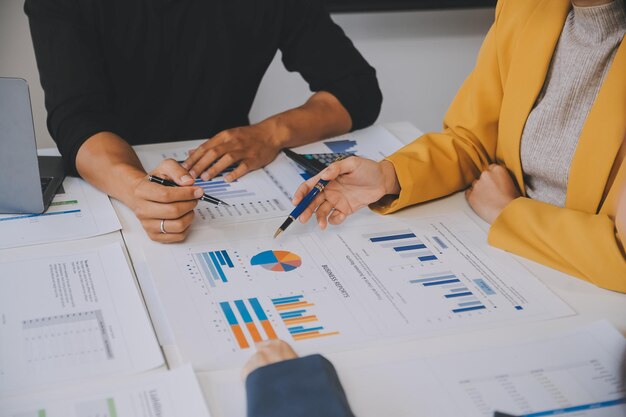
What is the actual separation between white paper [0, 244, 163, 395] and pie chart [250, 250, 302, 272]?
0.19 m

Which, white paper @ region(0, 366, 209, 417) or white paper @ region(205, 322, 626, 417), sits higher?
white paper @ region(205, 322, 626, 417)

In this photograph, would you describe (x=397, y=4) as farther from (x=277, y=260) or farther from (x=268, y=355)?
(x=268, y=355)

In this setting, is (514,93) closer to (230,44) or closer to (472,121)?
(472,121)

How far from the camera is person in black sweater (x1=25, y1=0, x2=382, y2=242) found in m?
1.36

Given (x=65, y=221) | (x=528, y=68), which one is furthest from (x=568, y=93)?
(x=65, y=221)

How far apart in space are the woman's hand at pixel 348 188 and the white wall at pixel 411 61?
1772 mm

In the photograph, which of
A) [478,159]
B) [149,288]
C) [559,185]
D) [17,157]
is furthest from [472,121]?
[17,157]

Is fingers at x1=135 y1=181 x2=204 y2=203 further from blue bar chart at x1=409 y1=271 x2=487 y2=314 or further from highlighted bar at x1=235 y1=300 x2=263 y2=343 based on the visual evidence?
blue bar chart at x1=409 y1=271 x2=487 y2=314

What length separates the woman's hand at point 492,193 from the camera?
4.26 ft

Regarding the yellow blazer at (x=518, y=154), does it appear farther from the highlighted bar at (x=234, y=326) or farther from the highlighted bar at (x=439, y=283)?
the highlighted bar at (x=234, y=326)

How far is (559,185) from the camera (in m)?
1.32

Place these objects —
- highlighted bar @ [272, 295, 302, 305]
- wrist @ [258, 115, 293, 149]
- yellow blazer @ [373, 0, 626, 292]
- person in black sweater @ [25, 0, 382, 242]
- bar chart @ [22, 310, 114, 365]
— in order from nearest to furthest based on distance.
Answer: bar chart @ [22, 310, 114, 365], highlighted bar @ [272, 295, 302, 305], yellow blazer @ [373, 0, 626, 292], person in black sweater @ [25, 0, 382, 242], wrist @ [258, 115, 293, 149]

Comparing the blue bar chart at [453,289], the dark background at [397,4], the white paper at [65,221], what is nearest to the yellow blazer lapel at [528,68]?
the blue bar chart at [453,289]

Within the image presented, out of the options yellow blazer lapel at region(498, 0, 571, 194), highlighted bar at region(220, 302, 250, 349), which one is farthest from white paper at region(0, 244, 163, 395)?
yellow blazer lapel at region(498, 0, 571, 194)
